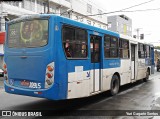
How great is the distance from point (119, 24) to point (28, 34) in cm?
5957

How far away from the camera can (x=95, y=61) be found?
841cm

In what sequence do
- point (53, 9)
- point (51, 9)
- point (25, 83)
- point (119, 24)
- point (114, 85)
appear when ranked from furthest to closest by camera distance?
point (119, 24), point (53, 9), point (51, 9), point (114, 85), point (25, 83)

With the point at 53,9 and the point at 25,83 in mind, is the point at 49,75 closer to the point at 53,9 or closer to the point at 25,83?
the point at 25,83

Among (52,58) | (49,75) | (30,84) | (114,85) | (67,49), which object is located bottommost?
(114,85)

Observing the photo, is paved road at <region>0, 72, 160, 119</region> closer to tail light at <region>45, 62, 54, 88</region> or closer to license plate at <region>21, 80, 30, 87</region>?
license plate at <region>21, 80, 30, 87</region>

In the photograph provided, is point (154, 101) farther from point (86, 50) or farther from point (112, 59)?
point (86, 50)

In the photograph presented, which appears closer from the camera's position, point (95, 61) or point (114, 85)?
point (95, 61)

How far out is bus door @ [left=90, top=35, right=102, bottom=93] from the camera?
8174 mm

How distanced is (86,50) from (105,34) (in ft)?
6.04

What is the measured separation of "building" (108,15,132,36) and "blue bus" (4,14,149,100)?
54.3 meters

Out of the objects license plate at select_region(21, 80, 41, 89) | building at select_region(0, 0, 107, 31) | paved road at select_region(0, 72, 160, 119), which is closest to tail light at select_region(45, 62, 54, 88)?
license plate at select_region(21, 80, 41, 89)

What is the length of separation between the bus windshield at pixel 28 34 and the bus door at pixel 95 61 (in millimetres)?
2132

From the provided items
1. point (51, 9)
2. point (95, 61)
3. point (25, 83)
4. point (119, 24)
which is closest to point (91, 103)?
point (95, 61)

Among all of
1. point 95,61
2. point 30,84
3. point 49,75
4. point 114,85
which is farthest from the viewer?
point 114,85
